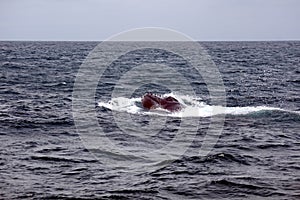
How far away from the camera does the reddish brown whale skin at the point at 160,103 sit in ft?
80.9

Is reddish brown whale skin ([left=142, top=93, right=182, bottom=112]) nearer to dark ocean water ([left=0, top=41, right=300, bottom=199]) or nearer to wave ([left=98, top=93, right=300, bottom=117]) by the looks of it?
wave ([left=98, top=93, right=300, bottom=117])

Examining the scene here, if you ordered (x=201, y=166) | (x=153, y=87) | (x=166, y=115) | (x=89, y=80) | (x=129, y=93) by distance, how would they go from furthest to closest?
(x=89, y=80)
(x=153, y=87)
(x=129, y=93)
(x=166, y=115)
(x=201, y=166)

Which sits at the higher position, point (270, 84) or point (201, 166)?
point (270, 84)

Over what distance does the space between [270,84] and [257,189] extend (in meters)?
28.7

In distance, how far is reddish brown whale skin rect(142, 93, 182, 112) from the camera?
24663 millimetres

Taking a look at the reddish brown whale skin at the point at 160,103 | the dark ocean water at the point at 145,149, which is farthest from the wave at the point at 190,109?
the reddish brown whale skin at the point at 160,103

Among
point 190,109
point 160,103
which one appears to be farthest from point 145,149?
point 190,109

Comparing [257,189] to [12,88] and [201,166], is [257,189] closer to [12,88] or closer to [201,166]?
[201,166]

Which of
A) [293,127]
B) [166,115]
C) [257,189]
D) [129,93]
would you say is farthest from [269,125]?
[129,93]

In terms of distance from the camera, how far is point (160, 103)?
985 inches

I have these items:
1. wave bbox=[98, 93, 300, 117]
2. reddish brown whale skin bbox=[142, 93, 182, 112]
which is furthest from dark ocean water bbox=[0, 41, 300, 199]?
reddish brown whale skin bbox=[142, 93, 182, 112]

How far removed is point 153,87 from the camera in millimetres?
38219

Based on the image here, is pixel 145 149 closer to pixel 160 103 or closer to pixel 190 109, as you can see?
pixel 160 103

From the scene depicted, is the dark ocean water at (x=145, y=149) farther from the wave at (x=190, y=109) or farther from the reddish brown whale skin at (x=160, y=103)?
the reddish brown whale skin at (x=160, y=103)
